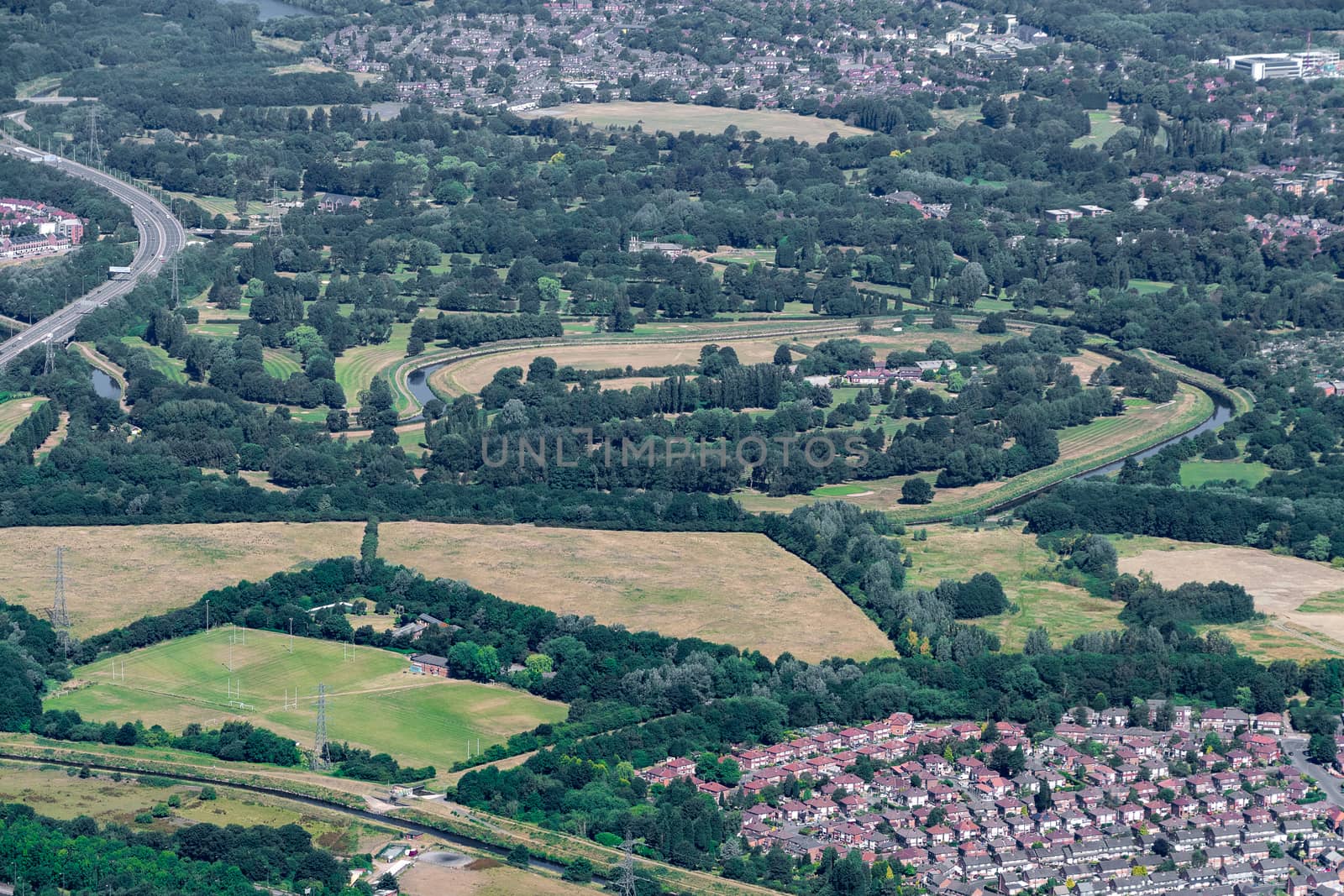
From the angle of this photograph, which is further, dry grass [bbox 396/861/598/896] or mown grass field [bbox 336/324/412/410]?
mown grass field [bbox 336/324/412/410]

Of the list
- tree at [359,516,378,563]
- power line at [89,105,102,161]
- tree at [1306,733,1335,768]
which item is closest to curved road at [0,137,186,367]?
power line at [89,105,102,161]

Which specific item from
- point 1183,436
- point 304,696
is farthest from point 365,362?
point 304,696

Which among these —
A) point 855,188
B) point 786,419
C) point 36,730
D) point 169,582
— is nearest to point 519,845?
point 36,730

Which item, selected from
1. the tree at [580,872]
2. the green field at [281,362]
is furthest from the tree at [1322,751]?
the green field at [281,362]

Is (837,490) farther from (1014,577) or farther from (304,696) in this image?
(304,696)

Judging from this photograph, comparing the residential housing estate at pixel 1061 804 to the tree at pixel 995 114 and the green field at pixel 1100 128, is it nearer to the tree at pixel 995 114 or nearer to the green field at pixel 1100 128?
the green field at pixel 1100 128

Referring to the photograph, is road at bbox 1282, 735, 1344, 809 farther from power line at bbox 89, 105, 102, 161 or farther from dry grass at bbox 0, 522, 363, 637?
power line at bbox 89, 105, 102, 161

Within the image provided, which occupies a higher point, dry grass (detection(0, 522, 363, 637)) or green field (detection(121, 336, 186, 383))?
dry grass (detection(0, 522, 363, 637))
